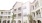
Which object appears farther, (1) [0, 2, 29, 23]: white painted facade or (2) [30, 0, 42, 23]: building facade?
(1) [0, 2, 29, 23]: white painted facade

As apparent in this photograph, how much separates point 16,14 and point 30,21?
22cm

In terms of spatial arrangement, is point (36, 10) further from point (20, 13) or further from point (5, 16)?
point (5, 16)

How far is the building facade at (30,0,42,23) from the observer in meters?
0.79

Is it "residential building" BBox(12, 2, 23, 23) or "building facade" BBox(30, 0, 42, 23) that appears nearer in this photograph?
"building facade" BBox(30, 0, 42, 23)

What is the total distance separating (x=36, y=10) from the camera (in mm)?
854

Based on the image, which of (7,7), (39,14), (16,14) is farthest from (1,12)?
(39,14)

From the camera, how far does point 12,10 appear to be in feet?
3.14

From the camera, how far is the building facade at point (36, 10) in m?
0.79

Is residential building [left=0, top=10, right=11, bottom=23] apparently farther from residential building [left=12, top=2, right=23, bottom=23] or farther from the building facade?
the building facade

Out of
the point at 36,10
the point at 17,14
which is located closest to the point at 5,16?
the point at 17,14

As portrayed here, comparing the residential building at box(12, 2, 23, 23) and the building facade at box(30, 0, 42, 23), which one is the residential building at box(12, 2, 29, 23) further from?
the building facade at box(30, 0, 42, 23)

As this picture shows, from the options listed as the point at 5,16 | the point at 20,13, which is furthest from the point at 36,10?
the point at 5,16

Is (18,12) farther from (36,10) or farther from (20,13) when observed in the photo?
(36,10)

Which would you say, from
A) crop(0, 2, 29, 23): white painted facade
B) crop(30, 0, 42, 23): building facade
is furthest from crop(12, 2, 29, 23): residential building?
crop(30, 0, 42, 23): building facade
